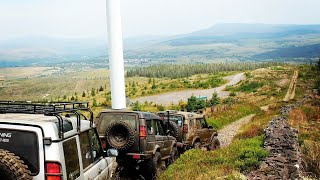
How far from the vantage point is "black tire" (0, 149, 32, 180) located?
5.82 metres

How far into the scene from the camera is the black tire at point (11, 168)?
19.1ft

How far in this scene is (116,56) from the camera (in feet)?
75.9

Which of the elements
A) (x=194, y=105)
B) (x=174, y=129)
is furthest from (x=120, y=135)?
(x=194, y=105)

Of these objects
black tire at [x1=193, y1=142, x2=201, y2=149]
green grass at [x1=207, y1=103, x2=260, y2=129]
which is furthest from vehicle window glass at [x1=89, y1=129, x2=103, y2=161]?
green grass at [x1=207, y1=103, x2=260, y2=129]

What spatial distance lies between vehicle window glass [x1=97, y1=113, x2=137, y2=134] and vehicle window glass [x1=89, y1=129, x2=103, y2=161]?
3.63 m

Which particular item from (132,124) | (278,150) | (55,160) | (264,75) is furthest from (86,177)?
(264,75)

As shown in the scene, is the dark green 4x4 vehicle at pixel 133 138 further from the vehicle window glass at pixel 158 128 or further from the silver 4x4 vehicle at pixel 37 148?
the silver 4x4 vehicle at pixel 37 148

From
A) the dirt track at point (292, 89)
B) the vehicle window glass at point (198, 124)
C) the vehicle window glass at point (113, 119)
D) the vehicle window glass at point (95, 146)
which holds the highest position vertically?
the vehicle window glass at point (95, 146)

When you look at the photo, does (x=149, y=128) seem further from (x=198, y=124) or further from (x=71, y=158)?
(x=71, y=158)

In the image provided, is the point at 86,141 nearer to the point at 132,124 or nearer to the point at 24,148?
the point at 24,148

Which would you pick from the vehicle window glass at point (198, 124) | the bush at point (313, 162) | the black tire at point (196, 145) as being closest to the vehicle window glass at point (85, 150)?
the bush at point (313, 162)

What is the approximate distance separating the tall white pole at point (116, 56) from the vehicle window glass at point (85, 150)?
1503cm

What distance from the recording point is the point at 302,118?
92.6ft

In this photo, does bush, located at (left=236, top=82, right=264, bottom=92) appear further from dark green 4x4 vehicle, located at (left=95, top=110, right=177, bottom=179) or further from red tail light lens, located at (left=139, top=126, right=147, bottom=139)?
red tail light lens, located at (left=139, top=126, right=147, bottom=139)
